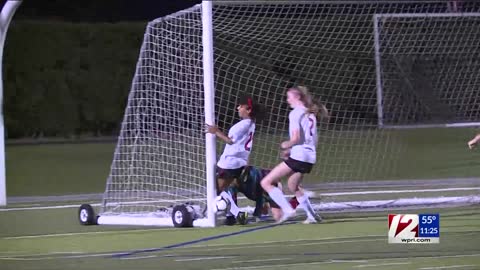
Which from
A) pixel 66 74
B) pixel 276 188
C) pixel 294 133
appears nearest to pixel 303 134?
pixel 294 133

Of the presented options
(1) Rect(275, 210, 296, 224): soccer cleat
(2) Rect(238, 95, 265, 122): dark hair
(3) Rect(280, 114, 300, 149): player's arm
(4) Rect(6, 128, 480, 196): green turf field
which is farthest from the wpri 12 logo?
(4) Rect(6, 128, 480, 196): green turf field

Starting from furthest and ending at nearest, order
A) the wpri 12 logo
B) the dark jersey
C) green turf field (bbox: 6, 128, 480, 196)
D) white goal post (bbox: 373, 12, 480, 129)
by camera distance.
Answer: white goal post (bbox: 373, 12, 480, 129) → green turf field (bbox: 6, 128, 480, 196) → the dark jersey → the wpri 12 logo

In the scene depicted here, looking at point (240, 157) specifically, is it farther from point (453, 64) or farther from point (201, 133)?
point (453, 64)

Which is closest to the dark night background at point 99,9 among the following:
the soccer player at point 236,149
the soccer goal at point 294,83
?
the soccer goal at point 294,83

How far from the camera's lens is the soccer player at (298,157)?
528 inches

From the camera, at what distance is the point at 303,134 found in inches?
529

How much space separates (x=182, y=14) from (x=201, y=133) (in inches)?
59.0

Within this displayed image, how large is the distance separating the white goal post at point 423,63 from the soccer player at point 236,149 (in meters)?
3.89

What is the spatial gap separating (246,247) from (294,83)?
6688 mm

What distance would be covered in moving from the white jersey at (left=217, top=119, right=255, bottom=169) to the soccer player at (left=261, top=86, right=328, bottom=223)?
398 millimetres

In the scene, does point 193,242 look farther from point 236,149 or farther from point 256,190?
point 256,190

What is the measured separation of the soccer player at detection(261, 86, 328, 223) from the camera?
13406 mm

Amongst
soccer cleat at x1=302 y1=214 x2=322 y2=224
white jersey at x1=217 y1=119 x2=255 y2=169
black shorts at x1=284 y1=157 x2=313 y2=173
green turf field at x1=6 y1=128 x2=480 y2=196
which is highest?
green turf field at x1=6 y1=128 x2=480 y2=196

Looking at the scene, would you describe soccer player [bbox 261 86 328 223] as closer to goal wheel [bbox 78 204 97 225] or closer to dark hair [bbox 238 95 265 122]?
dark hair [bbox 238 95 265 122]
